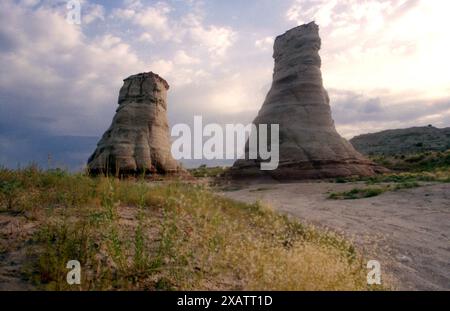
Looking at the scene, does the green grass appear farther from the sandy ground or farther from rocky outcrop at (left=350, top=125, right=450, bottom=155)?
rocky outcrop at (left=350, top=125, right=450, bottom=155)

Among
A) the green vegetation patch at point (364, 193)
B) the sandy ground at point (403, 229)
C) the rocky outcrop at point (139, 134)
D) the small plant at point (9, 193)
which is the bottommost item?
the sandy ground at point (403, 229)

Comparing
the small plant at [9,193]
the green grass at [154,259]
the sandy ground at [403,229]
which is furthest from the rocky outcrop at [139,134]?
the green grass at [154,259]

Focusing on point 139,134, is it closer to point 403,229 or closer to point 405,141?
point 403,229

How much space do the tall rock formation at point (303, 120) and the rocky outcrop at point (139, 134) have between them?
6234 millimetres

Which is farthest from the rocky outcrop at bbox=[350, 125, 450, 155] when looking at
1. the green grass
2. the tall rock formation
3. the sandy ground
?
the green grass

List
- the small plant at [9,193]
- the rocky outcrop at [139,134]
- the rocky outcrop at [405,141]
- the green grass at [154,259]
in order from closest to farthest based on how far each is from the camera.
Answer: the green grass at [154,259] < the small plant at [9,193] < the rocky outcrop at [139,134] < the rocky outcrop at [405,141]

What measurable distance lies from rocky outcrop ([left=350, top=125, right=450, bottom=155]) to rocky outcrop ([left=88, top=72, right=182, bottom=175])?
37.1 m

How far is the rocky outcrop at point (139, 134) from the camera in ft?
83.0

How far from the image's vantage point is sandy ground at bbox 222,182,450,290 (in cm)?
500

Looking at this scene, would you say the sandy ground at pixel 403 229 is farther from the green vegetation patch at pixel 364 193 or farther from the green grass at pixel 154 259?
the green grass at pixel 154 259

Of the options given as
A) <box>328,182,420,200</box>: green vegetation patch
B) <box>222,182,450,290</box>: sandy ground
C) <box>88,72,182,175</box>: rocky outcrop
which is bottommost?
<box>222,182,450,290</box>: sandy ground

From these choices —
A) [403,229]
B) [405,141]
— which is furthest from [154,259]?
[405,141]

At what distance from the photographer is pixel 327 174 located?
23.1 m

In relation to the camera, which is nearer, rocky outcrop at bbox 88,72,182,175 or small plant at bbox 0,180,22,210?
small plant at bbox 0,180,22,210
